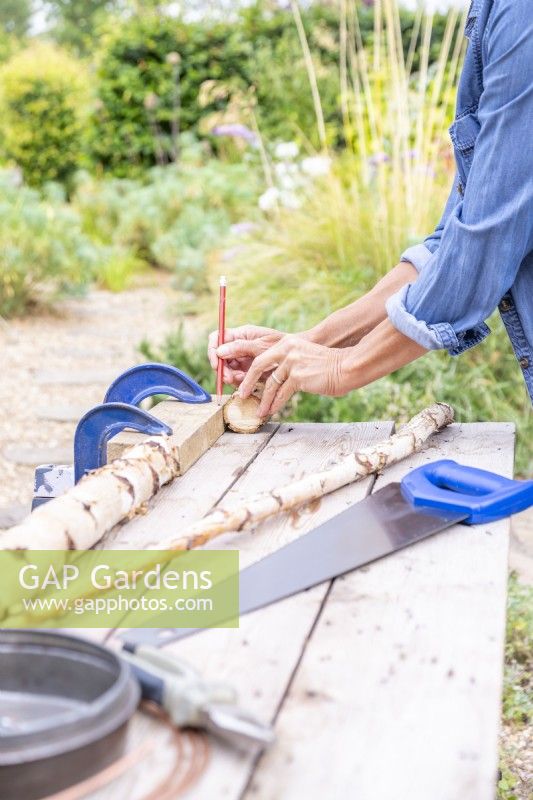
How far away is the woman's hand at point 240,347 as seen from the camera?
7.04 ft

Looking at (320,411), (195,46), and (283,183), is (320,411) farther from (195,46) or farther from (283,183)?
(195,46)

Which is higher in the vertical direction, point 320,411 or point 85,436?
point 85,436

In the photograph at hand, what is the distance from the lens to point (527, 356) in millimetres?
2041

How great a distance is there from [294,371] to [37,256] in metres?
5.21

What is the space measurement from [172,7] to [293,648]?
1207cm

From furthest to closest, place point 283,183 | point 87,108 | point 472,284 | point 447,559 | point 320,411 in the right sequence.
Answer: point 87,108 < point 283,183 < point 320,411 < point 472,284 < point 447,559

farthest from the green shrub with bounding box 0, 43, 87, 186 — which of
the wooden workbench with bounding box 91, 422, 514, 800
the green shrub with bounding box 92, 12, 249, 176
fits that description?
the wooden workbench with bounding box 91, 422, 514, 800

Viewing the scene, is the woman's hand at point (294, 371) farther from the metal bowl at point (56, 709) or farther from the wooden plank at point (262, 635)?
the metal bowl at point (56, 709)

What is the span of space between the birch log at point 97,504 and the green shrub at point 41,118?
37.5 ft

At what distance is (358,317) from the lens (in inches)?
88.0

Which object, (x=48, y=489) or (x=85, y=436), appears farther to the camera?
(x=48, y=489)

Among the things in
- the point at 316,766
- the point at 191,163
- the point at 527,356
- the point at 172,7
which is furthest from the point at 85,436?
the point at 172,7

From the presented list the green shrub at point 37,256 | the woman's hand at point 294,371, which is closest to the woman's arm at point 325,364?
the woman's hand at point 294,371

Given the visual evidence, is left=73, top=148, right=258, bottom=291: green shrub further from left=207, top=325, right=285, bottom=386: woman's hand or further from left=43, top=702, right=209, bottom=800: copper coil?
left=43, top=702, right=209, bottom=800: copper coil
